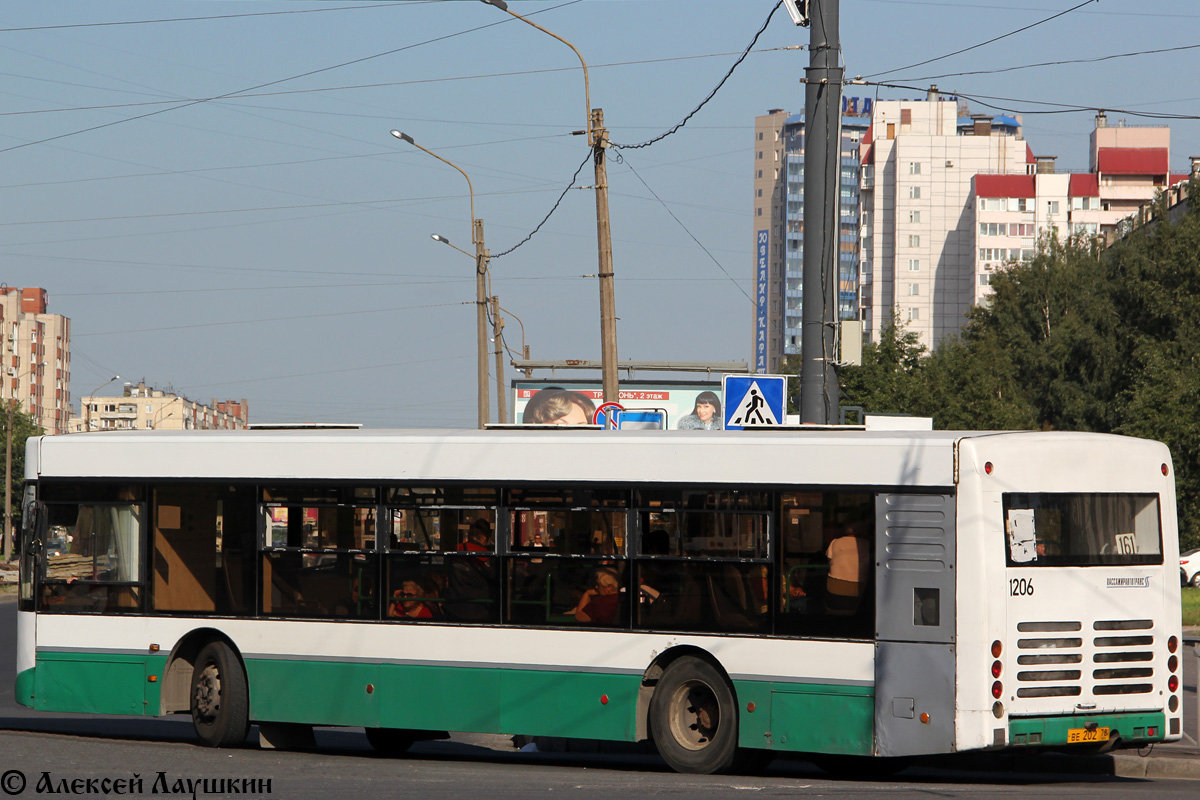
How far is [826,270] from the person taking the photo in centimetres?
1502

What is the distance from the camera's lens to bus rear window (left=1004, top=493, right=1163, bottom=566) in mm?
10484

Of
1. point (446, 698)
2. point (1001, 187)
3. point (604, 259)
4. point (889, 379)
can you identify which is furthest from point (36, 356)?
point (446, 698)

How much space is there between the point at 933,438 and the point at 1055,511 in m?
0.98

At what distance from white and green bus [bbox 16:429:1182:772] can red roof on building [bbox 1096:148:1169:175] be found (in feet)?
414

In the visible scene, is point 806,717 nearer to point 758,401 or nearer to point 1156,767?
point 1156,767

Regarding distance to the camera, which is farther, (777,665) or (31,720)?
(31,720)

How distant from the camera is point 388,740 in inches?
536

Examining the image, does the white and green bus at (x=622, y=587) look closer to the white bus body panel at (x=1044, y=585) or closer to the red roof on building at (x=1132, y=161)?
the white bus body panel at (x=1044, y=585)

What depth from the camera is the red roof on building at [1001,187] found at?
128125 mm

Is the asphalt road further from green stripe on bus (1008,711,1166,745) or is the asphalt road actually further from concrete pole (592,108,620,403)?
concrete pole (592,108,620,403)

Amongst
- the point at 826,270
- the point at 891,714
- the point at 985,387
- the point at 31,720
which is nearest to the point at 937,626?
the point at 891,714

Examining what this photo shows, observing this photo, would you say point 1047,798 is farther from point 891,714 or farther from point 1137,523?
point 1137,523

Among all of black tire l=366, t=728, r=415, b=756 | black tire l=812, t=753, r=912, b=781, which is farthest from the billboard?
black tire l=812, t=753, r=912, b=781

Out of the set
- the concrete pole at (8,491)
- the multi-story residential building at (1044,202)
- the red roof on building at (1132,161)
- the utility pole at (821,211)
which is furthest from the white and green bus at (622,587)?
the red roof on building at (1132,161)
